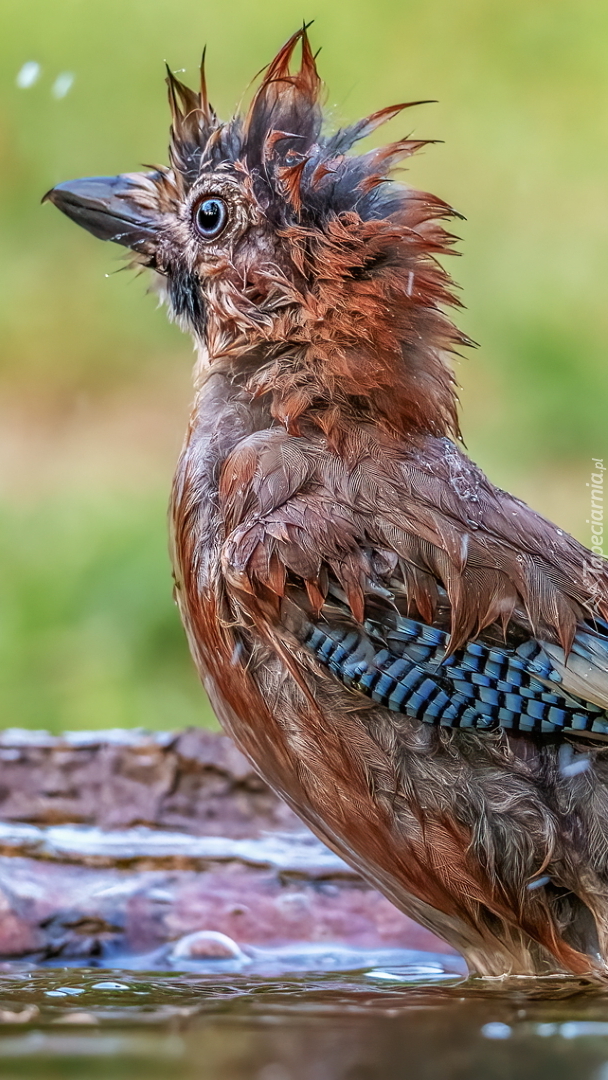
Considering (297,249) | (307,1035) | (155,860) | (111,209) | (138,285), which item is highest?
(138,285)

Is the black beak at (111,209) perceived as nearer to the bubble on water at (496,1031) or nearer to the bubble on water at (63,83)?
the bubble on water at (496,1031)

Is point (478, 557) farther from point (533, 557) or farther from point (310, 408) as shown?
point (310, 408)

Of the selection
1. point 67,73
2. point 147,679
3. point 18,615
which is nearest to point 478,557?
point 147,679

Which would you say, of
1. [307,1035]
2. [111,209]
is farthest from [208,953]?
[111,209]

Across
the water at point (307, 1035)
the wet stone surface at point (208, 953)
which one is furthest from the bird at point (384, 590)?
the water at point (307, 1035)

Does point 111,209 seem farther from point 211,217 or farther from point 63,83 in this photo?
point 63,83
